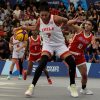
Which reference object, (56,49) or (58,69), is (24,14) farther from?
(56,49)

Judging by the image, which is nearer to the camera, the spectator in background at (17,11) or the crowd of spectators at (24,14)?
the crowd of spectators at (24,14)

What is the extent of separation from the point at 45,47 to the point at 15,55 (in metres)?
7.19

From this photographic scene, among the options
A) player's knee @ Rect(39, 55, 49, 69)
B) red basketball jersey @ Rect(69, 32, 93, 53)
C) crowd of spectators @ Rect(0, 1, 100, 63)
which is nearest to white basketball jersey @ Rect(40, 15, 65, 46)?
player's knee @ Rect(39, 55, 49, 69)

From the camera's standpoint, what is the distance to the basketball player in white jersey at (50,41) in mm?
9797

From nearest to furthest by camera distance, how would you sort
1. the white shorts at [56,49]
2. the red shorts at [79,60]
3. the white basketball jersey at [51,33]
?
the white basketball jersey at [51,33] < the white shorts at [56,49] < the red shorts at [79,60]

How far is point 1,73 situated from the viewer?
19.6 meters

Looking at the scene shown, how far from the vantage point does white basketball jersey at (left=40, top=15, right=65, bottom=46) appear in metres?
9.90

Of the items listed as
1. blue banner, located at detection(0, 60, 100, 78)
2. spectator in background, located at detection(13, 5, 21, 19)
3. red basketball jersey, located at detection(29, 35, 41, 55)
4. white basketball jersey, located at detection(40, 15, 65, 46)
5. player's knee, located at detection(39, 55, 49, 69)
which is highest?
white basketball jersey, located at detection(40, 15, 65, 46)

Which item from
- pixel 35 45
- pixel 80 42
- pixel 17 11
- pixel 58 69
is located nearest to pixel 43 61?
pixel 80 42

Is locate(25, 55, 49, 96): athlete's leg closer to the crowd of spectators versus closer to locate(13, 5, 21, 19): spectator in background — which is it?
the crowd of spectators

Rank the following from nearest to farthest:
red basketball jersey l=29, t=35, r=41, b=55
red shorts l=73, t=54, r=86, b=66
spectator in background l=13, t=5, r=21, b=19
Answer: red shorts l=73, t=54, r=86, b=66 → red basketball jersey l=29, t=35, r=41, b=55 → spectator in background l=13, t=5, r=21, b=19

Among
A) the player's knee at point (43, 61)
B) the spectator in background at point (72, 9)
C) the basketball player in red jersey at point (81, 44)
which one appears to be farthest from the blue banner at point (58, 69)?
the player's knee at point (43, 61)

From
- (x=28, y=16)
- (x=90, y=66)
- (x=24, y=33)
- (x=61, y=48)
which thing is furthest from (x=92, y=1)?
(x=61, y=48)

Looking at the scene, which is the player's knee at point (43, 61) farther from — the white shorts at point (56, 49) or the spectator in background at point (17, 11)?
the spectator in background at point (17, 11)
